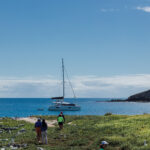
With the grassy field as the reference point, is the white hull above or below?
below

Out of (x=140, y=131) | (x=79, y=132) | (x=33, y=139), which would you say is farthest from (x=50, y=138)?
(x=140, y=131)

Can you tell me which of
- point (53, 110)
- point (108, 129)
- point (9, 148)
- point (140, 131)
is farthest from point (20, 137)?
point (53, 110)

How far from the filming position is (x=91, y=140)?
2928 centimetres

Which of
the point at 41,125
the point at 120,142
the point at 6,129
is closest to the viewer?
the point at 120,142

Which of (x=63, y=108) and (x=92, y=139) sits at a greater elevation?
(x=92, y=139)

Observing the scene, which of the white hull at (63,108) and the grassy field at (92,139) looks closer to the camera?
the grassy field at (92,139)

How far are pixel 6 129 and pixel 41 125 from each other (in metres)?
11.4

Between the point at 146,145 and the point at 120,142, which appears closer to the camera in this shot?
the point at 146,145

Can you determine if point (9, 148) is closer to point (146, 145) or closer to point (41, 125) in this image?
point (41, 125)

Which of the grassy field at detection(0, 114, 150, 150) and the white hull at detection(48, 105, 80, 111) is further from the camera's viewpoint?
the white hull at detection(48, 105, 80, 111)

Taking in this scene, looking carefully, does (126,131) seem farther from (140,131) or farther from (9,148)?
(9,148)

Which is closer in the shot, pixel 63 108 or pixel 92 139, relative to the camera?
pixel 92 139

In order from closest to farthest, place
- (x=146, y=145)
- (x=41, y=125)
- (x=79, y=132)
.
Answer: (x=146, y=145) → (x=41, y=125) → (x=79, y=132)

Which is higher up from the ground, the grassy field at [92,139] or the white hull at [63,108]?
the grassy field at [92,139]
